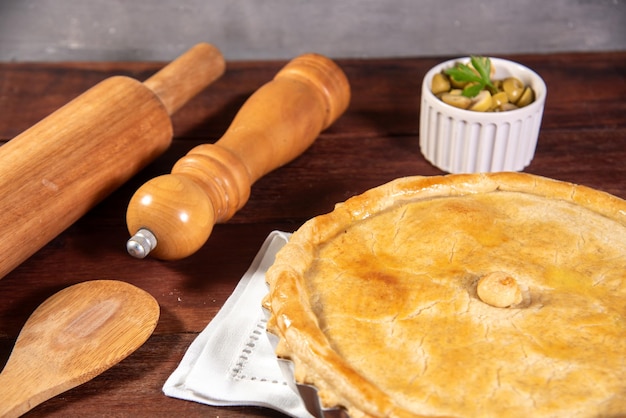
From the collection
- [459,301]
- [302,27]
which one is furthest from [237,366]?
[302,27]

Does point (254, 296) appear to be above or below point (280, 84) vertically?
below

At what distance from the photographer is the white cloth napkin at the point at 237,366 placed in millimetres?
1430

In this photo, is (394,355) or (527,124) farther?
(527,124)

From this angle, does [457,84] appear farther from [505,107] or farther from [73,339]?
[73,339]

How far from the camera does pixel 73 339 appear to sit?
1495 millimetres

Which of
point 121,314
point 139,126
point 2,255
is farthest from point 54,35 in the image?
point 121,314

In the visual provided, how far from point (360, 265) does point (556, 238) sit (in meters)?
0.38

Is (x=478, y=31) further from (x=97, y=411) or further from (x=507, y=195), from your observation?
(x=97, y=411)

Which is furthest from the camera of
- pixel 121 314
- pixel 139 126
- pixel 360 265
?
pixel 139 126

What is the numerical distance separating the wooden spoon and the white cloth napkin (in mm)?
115

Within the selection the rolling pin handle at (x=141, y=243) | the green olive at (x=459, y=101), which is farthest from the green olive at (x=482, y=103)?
the rolling pin handle at (x=141, y=243)

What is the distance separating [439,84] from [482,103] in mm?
140

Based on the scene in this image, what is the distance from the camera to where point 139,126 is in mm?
1962

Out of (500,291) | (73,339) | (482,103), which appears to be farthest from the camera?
(482,103)
